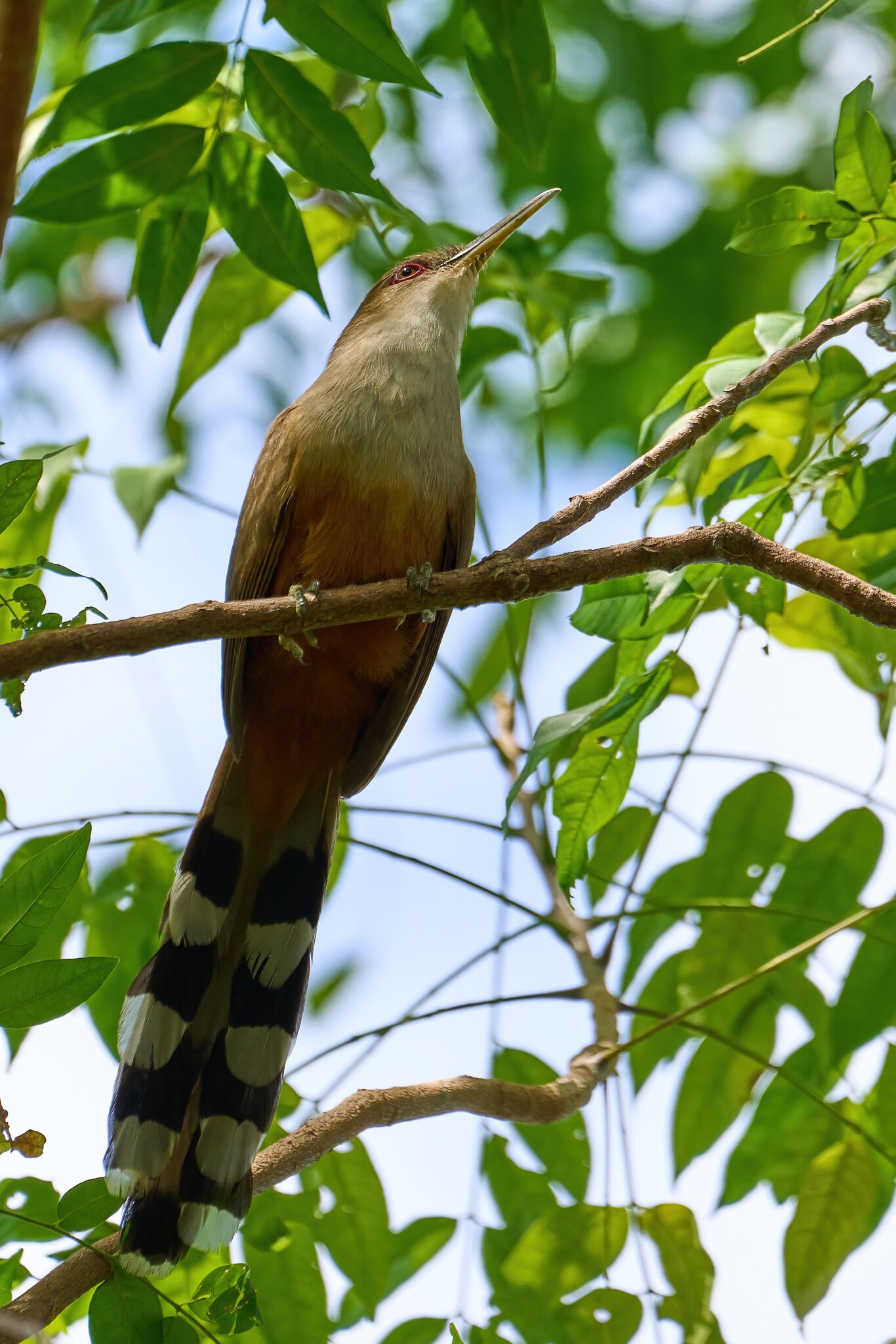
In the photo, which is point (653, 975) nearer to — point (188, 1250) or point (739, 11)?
point (188, 1250)

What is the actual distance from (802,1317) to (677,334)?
356 cm

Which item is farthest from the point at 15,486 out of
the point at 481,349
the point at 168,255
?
the point at 481,349

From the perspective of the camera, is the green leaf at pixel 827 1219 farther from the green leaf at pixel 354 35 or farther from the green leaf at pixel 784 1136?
the green leaf at pixel 354 35

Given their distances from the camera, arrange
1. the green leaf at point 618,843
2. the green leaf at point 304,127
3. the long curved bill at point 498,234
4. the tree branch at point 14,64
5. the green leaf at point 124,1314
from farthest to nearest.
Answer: the long curved bill at point 498,234 → the green leaf at point 618,843 → the green leaf at point 304,127 → the green leaf at point 124,1314 → the tree branch at point 14,64

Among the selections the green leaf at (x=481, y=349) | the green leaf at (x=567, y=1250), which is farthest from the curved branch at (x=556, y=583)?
the green leaf at (x=481, y=349)

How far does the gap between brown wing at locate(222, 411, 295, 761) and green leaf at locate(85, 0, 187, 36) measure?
972 mm

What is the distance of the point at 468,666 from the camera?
419cm

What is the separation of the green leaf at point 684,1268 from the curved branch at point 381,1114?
335 millimetres

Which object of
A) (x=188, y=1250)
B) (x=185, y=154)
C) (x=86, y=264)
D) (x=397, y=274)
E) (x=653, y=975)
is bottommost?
(x=188, y=1250)

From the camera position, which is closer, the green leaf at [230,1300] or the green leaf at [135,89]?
the green leaf at [230,1300]

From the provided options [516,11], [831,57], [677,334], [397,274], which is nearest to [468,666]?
[397,274]

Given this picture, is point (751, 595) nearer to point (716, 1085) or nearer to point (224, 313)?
point (716, 1085)

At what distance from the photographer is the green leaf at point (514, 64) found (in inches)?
88.6

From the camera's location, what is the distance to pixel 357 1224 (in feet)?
7.79
